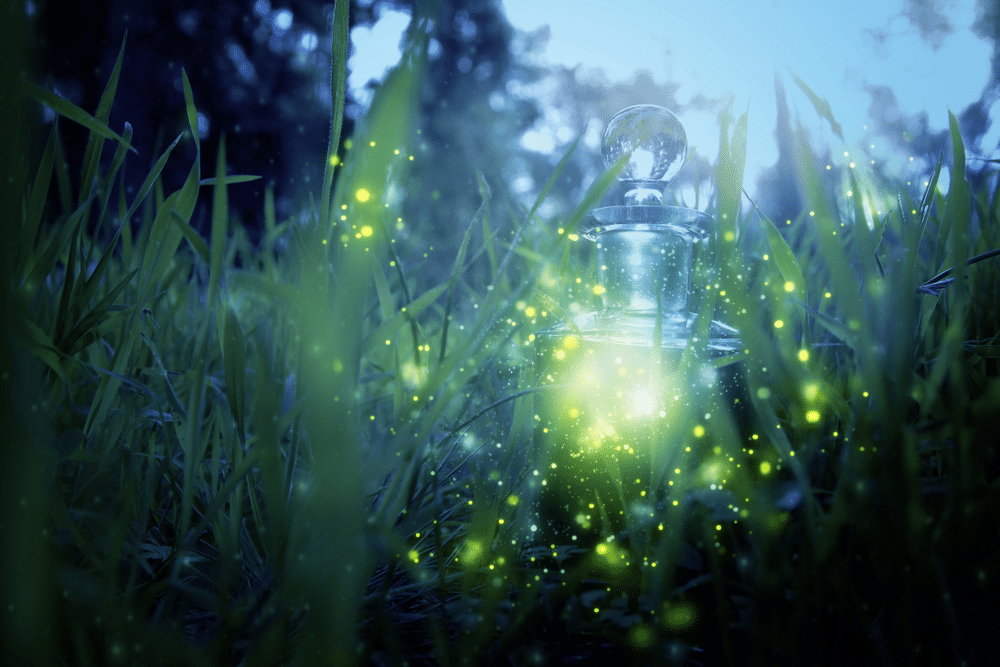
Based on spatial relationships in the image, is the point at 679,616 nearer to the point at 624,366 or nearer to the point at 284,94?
the point at 624,366

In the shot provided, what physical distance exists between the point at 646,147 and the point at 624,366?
288 millimetres

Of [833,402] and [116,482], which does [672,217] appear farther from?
[116,482]

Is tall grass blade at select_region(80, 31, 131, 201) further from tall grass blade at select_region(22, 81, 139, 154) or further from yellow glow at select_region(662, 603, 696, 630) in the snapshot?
yellow glow at select_region(662, 603, 696, 630)

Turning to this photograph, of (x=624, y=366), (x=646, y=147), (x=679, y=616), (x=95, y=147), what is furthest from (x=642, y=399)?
(x=95, y=147)

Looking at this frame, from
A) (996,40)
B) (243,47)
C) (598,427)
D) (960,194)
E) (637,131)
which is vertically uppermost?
(243,47)

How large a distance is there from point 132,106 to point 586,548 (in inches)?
163

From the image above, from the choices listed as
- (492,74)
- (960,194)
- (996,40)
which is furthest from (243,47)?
(960,194)

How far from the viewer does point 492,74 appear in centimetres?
806

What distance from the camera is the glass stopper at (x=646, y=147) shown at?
66 centimetres

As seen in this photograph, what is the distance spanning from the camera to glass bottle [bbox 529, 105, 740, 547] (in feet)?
1.62

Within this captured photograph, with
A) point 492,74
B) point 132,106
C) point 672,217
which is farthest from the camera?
point 492,74

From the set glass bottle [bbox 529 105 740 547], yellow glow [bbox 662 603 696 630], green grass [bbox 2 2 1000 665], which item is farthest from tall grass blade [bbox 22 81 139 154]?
yellow glow [bbox 662 603 696 630]

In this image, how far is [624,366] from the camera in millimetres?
536

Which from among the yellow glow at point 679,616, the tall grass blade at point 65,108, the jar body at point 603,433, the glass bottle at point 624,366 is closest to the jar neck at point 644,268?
the glass bottle at point 624,366
